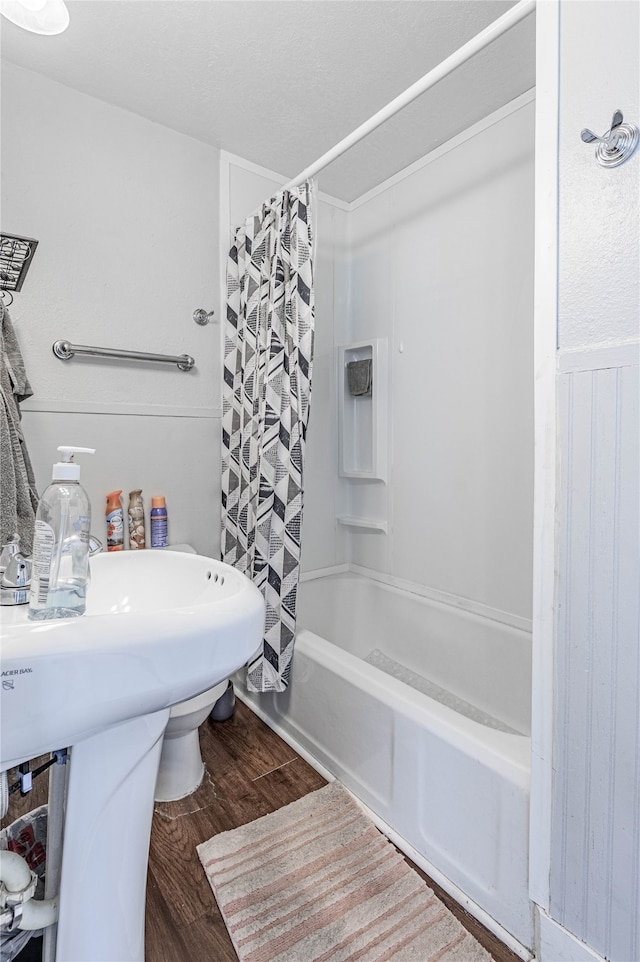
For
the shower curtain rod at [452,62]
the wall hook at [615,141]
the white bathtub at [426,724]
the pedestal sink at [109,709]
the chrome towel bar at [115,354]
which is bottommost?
the white bathtub at [426,724]

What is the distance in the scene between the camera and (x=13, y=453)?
4.42 feet

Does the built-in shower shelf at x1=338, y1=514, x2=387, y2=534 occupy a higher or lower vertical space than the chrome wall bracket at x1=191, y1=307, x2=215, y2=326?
lower

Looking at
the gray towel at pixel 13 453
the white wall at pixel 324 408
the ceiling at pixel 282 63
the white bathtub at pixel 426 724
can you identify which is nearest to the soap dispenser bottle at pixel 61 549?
the gray towel at pixel 13 453

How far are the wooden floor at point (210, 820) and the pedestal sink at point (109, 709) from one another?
0.12m

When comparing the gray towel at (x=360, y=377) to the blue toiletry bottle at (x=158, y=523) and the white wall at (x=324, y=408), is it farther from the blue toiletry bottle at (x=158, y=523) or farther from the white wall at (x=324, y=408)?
the blue toiletry bottle at (x=158, y=523)

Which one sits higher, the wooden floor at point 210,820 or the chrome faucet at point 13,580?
the chrome faucet at point 13,580

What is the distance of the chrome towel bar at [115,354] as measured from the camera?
1.56 m

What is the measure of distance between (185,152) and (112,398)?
3.32ft

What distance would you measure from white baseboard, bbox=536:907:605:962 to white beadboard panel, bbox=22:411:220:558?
1.51m

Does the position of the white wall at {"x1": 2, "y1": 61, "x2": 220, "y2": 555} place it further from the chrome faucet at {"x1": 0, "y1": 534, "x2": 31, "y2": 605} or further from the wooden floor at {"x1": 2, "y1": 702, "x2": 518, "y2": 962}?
the chrome faucet at {"x1": 0, "y1": 534, "x2": 31, "y2": 605}

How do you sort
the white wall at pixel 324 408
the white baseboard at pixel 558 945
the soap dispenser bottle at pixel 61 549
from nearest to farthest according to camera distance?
the soap dispenser bottle at pixel 61 549, the white baseboard at pixel 558 945, the white wall at pixel 324 408

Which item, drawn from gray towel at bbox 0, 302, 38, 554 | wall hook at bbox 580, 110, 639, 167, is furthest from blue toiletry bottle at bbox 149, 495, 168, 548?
wall hook at bbox 580, 110, 639, 167

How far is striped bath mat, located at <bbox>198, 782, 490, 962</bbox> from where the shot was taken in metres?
1.03

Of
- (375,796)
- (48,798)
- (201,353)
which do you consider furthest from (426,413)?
(48,798)
